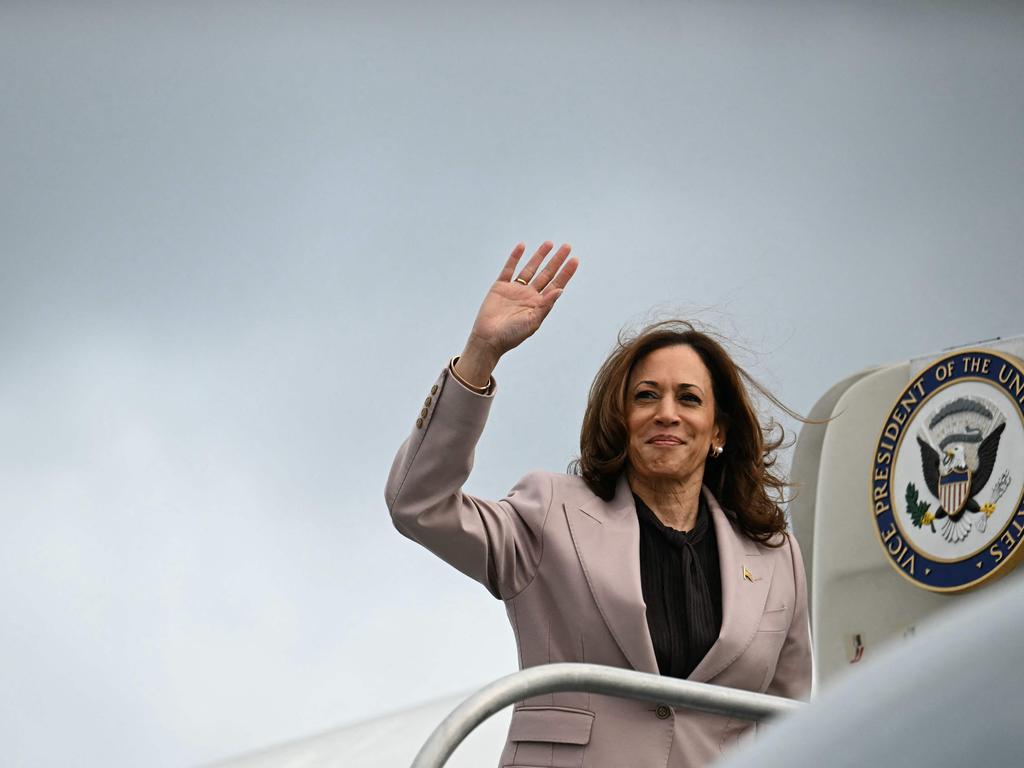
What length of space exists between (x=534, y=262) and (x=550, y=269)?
0.04 metres

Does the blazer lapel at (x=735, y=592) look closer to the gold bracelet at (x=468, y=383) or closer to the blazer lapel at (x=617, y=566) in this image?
the blazer lapel at (x=617, y=566)

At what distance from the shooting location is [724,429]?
308 centimetres

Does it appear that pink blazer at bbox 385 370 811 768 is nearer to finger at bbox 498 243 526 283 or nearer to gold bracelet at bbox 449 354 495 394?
gold bracelet at bbox 449 354 495 394

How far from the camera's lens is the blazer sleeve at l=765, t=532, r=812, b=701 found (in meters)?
2.89

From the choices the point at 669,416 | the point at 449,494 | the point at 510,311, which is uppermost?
the point at 510,311

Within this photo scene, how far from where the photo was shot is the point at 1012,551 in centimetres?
541

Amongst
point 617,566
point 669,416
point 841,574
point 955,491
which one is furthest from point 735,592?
point 841,574

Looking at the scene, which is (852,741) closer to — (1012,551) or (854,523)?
(1012,551)

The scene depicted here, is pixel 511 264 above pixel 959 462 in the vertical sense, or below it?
above

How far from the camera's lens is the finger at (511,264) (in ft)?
9.25

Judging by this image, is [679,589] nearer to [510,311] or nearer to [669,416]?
[669,416]

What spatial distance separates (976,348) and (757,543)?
3150 millimetres

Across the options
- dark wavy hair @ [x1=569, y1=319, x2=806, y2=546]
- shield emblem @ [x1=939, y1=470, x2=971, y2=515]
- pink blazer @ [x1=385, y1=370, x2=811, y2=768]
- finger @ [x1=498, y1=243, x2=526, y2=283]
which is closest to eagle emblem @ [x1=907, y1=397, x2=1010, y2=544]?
shield emblem @ [x1=939, y1=470, x2=971, y2=515]

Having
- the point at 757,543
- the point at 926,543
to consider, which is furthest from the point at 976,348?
the point at 757,543
